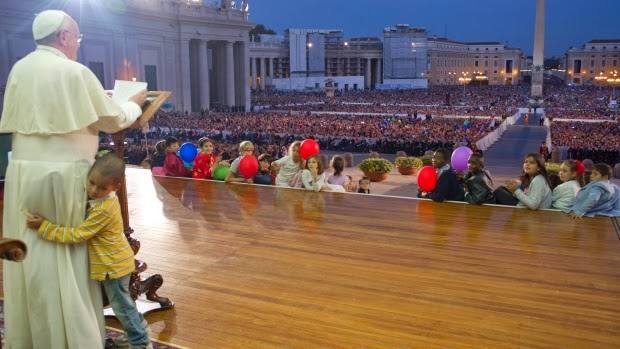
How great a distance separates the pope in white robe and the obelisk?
5534 centimetres

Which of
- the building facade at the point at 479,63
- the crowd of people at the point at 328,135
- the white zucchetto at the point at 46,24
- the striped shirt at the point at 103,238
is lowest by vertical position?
the crowd of people at the point at 328,135

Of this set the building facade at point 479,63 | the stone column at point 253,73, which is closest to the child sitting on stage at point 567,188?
the stone column at point 253,73

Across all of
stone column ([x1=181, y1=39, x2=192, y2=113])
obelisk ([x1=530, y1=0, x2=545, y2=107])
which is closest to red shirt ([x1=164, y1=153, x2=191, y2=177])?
stone column ([x1=181, y1=39, x2=192, y2=113])

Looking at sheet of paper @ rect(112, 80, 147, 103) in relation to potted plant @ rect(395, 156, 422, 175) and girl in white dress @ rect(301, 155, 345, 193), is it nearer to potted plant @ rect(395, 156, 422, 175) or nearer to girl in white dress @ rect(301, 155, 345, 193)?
girl in white dress @ rect(301, 155, 345, 193)

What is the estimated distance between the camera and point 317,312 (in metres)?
3.90

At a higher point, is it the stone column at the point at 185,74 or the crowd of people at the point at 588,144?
the stone column at the point at 185,74

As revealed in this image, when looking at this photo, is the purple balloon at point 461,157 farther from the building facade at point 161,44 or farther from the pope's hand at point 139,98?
the building facade at point 161,44

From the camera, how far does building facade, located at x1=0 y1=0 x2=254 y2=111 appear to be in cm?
2822

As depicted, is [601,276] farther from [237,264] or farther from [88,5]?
[88,5]

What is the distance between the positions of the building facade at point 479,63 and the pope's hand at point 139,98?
412 feet

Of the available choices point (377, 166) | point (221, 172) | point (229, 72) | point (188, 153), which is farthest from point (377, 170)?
point (229, 72)

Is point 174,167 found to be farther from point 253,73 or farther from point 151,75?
point 253,73

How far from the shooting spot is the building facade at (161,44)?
1111 inches

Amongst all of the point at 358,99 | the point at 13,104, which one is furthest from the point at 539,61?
the point at 13,104
